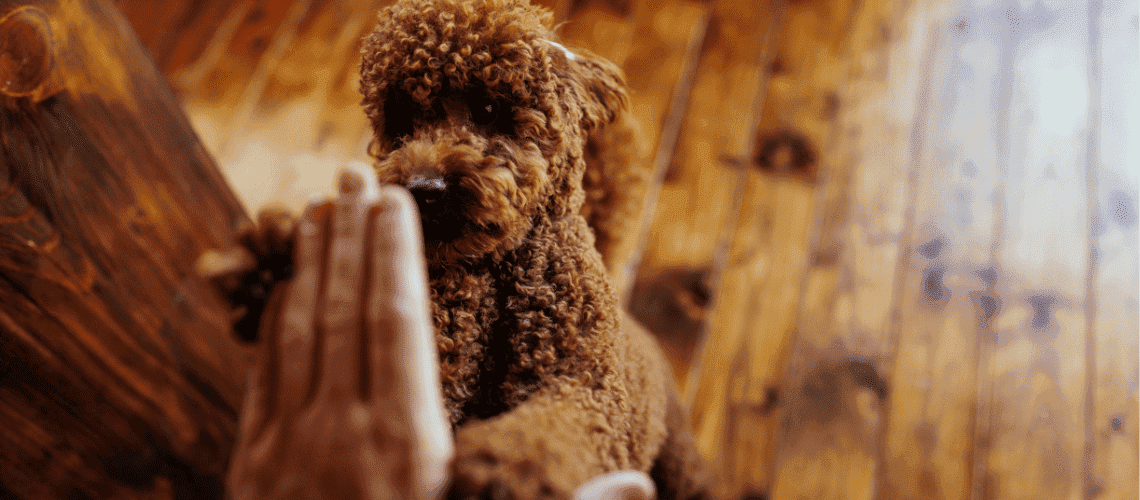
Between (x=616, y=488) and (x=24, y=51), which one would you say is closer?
(x=616, y=488)

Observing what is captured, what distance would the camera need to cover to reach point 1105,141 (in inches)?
46.2

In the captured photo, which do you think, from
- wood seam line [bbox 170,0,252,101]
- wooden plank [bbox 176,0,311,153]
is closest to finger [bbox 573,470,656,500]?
wooden plank [bbox 176,0,311,153]

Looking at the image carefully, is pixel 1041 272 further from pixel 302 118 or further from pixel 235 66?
pixel 235 66

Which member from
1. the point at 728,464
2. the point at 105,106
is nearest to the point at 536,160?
the point at 105,106

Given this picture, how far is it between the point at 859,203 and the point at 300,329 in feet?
3.62

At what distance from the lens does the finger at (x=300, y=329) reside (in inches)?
11.3

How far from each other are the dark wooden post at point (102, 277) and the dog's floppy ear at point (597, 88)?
1.23ft

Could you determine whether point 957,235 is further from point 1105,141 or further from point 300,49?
point 300,49

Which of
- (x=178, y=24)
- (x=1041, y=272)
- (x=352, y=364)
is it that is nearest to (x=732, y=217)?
(x=1041, y=272)

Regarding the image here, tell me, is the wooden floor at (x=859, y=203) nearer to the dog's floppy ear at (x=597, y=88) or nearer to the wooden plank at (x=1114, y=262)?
the wooden plank at (x=1114, y=262)

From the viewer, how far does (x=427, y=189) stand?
391mm

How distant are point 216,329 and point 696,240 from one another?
749 millimetres

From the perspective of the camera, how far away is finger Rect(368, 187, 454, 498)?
0.28m

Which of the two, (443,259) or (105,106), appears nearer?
(443,259)
